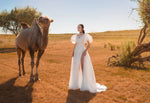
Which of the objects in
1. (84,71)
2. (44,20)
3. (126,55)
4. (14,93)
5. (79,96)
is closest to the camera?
(79,96)

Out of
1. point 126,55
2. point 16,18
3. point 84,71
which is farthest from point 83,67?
point 16,18

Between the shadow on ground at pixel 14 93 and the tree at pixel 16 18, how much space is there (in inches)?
822

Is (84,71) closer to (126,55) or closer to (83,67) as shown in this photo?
(83,67)

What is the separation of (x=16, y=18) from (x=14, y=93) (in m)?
22.2

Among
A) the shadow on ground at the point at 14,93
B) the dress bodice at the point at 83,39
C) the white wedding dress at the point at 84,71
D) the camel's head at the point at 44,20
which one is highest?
the camel's head at the point at 44,20

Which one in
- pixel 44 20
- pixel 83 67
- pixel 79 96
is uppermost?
pixel 44 20

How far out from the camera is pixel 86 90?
14.8 feet

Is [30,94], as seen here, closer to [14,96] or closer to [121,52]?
[14,96]

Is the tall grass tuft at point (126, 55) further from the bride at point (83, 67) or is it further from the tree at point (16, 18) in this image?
the tree at point (16, 18)

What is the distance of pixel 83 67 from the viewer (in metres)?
4.48

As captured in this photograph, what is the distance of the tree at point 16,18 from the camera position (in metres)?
23.7

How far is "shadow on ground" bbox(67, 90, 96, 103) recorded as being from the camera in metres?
3.86

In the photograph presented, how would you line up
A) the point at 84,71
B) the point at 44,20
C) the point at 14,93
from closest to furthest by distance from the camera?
the point at 14,93 → the point at 84,71 → the point at 44,20

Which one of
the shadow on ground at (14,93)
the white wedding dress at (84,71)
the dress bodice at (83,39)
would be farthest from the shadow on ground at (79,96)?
the dress bodice at (83,39)
